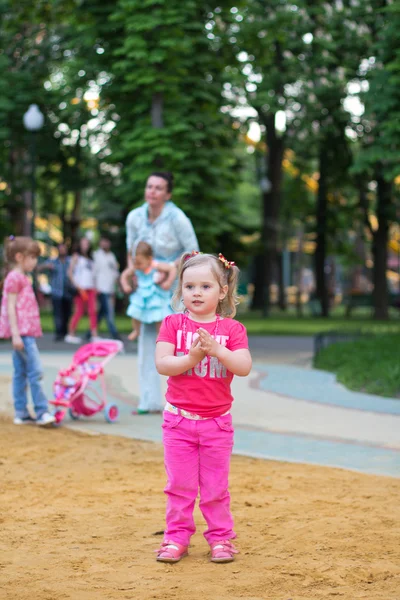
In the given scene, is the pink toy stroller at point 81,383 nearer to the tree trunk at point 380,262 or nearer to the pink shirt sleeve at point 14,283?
the pink shirt sleeve at point 14,283

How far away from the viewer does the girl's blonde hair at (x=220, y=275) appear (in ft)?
17.4

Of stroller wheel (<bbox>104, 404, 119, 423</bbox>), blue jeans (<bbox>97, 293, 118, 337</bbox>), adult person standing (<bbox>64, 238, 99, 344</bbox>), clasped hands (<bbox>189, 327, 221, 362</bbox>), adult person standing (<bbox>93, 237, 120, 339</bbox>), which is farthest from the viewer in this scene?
adult person standing (<bbox>64, 238, 99, 344</bbox>)

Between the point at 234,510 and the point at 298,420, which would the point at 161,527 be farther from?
the point at 298,420

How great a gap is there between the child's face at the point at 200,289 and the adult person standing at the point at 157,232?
14.7 feet

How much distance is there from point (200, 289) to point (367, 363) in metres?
9.18

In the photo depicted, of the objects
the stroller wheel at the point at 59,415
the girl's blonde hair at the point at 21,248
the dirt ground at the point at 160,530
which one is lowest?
the dirt ground at the point at 160,530

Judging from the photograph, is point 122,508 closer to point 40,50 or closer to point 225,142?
point 225,142

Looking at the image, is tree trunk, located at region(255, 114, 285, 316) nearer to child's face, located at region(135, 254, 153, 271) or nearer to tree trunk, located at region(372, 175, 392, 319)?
tree trunk, located at region(372, 175, 392, 319)

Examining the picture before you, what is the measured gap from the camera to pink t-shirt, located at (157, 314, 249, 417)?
17.6 feet

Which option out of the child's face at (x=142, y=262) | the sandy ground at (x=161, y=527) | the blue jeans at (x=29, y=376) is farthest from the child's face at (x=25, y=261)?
the sandy ground at (x=161, y=527)

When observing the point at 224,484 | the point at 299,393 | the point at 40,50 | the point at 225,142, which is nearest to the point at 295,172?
the point at 40,50

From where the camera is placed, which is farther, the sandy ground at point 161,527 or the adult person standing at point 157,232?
the adult person standing at point 157,232

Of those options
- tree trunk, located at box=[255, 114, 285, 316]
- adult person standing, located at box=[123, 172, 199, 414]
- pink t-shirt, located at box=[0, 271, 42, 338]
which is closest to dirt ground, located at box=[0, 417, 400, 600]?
pink t-shirt, located at box=[0, 271, 42, 338]

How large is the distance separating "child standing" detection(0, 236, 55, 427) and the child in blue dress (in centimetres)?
89
